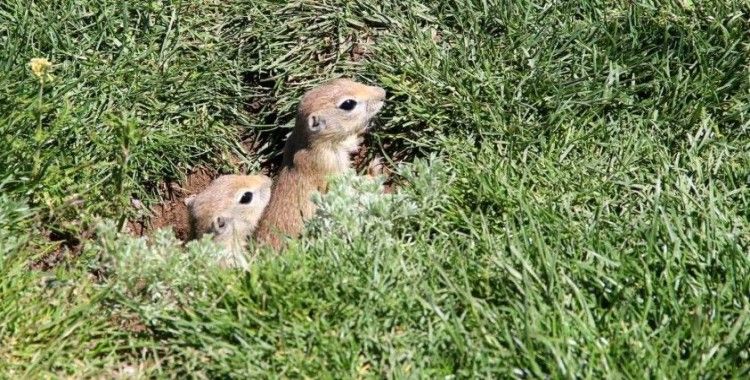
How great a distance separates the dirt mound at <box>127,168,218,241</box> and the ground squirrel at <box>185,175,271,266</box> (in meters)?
0.35

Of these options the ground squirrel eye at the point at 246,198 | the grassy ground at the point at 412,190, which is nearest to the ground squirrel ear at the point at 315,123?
the grassy ground at the point at 412,190

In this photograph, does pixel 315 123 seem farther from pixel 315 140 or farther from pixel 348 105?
pixel 348 105

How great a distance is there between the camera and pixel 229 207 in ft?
18.6

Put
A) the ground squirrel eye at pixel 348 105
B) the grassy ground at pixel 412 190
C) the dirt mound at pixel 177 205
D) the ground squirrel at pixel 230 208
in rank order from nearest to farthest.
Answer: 1. the grassy ground at pixel 412 190
2. the ground squirrel at pixel 230 208
3. the ground squirrel eye at pixel 348 105
4. the dirt mound at pixel 177 205

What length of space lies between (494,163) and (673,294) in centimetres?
139

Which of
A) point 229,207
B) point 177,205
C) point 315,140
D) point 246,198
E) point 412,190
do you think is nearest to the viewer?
point 412,190

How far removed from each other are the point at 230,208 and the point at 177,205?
2.48ft


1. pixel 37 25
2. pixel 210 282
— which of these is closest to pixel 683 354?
pixel 210 282

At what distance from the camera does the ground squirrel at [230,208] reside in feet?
18.6

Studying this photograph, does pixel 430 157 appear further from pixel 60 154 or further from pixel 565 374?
pixel 60 154

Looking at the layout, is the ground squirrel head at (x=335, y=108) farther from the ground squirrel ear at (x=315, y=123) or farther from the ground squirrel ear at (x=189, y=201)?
the ground squirrel ear at (x=189, y=201)

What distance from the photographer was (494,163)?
17.3 feet

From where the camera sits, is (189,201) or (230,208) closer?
(230,208)

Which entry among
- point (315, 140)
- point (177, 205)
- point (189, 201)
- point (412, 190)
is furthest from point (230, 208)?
point (412, 190)
